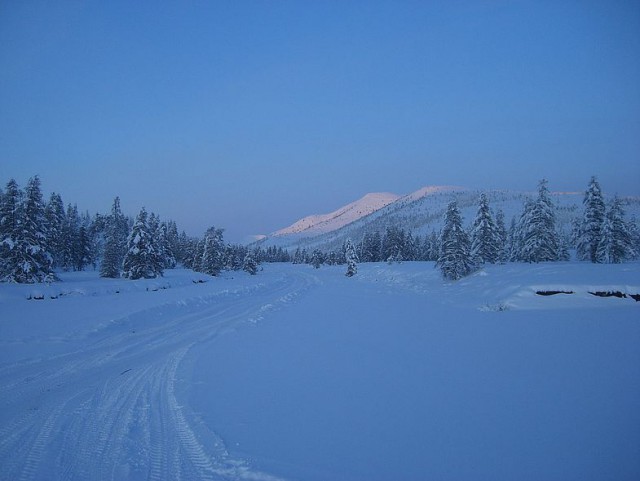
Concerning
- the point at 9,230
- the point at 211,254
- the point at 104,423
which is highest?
the point at 9,230

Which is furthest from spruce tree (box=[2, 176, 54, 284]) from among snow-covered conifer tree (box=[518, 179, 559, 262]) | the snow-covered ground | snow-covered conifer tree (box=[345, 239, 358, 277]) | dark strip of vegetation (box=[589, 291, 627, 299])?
snow-covered conifer tree (box=[518, 179, 559, 262])

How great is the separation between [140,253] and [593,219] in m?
51.7

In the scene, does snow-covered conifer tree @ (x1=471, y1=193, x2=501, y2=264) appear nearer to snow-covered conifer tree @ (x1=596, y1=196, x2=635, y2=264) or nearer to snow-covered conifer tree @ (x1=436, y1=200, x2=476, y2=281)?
snow-covered conifer tree @ (x1=436, y1=200, x2=476, y2=281)

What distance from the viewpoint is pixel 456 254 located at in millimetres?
31422

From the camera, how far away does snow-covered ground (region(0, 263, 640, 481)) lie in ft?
13.0

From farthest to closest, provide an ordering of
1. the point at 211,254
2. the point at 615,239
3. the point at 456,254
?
the point at 211,254 → the point at 615,239 → the point at 456,254

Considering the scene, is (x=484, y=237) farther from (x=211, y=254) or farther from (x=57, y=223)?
(x=57, y=223)

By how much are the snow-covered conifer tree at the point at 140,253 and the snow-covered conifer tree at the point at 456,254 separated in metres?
32.6

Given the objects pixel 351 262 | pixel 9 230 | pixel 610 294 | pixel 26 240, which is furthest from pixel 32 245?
pixel 351 262

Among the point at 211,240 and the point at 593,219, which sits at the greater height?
the point at 593,219

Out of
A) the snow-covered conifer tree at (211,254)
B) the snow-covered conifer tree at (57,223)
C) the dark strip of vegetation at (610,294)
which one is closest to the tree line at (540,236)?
the dark strip of vegetation at (610,294)

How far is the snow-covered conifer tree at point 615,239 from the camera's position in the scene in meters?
33.2

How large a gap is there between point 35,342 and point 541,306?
2001 cm

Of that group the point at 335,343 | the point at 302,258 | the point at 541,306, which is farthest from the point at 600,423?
the point at 302,258
